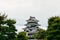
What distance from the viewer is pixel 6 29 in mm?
31594

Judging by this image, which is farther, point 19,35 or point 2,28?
point 19,35

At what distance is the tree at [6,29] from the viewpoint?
3081 centimetres

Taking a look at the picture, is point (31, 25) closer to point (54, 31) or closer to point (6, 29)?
point (6, 29)

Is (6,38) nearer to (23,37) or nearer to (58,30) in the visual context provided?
(58,30)

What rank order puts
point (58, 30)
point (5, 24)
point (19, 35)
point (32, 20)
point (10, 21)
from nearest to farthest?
point (58, 30)
point (5, 24)
point (10, 21)
point (19, 35)
point (32, 20)


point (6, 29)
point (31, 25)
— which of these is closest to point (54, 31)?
point (6, 29)

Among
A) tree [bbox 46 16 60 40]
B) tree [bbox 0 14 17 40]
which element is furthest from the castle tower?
tree [bbox 46 16 60 40]

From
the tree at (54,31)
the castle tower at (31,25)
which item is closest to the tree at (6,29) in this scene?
the tree at (54,31)

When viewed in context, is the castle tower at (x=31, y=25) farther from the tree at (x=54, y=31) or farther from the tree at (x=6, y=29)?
the tree at (x=54, y=31)

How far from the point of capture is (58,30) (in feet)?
95.3

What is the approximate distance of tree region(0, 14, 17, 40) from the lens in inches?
1213

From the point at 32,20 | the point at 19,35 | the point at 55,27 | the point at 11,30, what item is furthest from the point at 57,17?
the point at 32,20

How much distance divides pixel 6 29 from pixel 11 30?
2.29 m

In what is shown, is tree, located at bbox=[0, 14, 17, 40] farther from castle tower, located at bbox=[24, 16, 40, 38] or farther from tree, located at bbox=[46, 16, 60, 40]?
castle tower, located at bbox=[24, 16, 40, 38]
